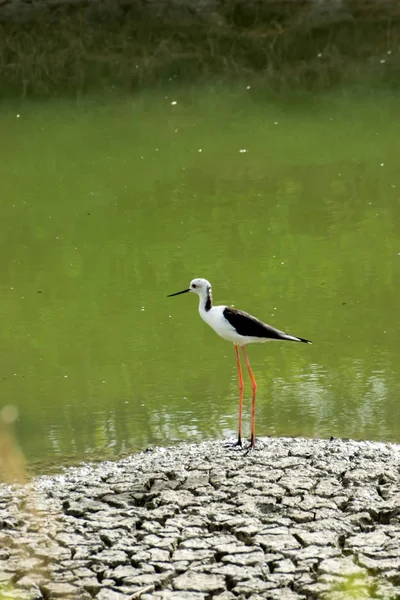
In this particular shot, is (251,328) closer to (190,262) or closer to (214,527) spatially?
(214,527)

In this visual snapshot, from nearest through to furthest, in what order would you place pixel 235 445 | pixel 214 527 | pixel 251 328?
pixel 214 527, pixel 251 328, pixel 235 445

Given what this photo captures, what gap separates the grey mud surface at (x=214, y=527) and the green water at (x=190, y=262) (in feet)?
2.23

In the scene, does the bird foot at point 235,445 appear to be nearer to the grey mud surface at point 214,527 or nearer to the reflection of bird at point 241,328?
the reflection of bird at point 241,328

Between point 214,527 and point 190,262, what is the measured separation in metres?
5.02

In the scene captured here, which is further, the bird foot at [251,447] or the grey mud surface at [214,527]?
the bird foot at [251,447]

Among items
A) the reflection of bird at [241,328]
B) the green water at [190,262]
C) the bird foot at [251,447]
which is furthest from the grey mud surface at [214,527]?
the green water at [190,262]

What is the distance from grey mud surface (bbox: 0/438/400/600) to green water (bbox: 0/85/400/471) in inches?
26.8

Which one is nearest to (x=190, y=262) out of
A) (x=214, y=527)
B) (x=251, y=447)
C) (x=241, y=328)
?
(x=241, y=328)

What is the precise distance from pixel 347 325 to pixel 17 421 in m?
2.54

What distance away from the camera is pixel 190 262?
9.97m

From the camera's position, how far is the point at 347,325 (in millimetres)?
8312

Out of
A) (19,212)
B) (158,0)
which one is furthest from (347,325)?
(158,0)

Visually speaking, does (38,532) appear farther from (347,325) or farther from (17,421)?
(347,325)

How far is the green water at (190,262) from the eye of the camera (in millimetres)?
7098
